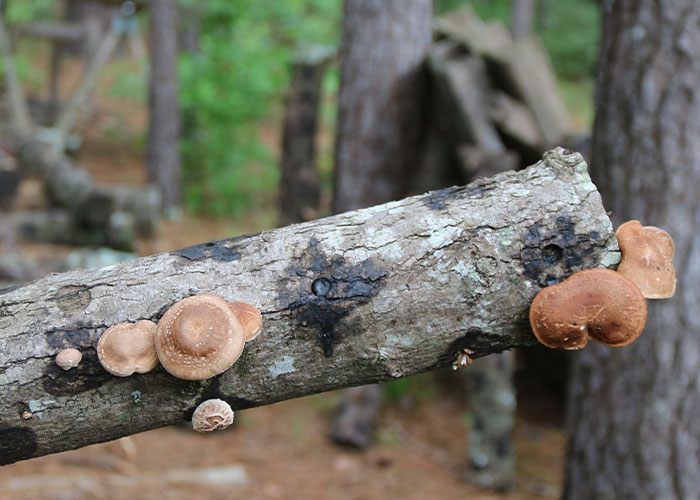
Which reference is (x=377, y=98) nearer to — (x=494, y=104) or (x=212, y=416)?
(x=494, y=104)

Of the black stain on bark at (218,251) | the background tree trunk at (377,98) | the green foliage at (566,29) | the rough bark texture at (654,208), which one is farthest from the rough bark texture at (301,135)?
the green foliage at (566,29)

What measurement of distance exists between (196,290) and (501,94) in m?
4.71

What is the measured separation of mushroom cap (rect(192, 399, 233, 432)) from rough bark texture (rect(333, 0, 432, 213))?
414 cm

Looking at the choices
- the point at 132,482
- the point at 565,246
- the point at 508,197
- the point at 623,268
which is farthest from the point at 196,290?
the point at 132,482

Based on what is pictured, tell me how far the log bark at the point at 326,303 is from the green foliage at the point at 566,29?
Result: 1986 centimetres

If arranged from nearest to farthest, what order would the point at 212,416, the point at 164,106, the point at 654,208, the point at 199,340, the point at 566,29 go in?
the point at 199,340 < the point at 212,416 < the point at 654,208 < the point at 164,106 < the point at 566,29

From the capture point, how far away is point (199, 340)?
5.40 feet

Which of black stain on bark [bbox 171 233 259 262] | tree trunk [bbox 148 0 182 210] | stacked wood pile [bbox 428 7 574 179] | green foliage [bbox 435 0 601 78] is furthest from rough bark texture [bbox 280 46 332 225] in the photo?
green foliage [bbox 435 0 601 78]

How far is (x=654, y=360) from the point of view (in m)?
3.33

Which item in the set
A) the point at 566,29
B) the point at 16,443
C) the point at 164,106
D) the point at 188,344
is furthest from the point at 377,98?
the point at 566,29

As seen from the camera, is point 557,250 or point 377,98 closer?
point 557,250

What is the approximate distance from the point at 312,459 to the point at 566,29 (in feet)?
65.7

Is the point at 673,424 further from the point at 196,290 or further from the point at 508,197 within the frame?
the point at 196,290

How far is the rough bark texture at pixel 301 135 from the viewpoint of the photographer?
7.91 m
